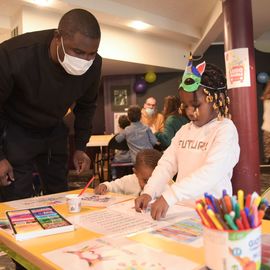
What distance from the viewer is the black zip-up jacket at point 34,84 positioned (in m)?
1.49

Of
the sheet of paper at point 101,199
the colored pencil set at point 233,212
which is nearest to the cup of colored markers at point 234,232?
the colored pencil set at point 233,212

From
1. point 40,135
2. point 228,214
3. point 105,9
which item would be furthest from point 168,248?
point 105,9

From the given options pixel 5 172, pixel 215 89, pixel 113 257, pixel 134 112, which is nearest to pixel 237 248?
pixel 113 257

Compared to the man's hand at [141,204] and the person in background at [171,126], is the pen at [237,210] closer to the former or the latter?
the man's hand at [141,204]

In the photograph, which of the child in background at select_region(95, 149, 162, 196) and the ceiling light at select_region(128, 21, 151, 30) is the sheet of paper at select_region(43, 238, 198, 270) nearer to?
the child in background at select_region(95, 149, 162, 196)

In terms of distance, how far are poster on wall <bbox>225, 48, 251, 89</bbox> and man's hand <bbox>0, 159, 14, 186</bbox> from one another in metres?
3.06

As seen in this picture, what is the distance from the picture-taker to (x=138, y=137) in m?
4.11

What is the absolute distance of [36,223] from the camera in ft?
3.30

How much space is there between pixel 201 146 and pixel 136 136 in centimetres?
280

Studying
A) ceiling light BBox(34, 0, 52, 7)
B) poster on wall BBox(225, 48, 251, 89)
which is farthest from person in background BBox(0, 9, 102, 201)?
ceiling light BBox(34, 0, 52, 7)

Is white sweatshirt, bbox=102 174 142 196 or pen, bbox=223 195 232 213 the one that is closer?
pen, bbox=223 195 232 213

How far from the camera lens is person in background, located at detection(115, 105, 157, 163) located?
4094mm

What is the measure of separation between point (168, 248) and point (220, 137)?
0.55 meters

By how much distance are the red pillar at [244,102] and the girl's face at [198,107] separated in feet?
9.06
